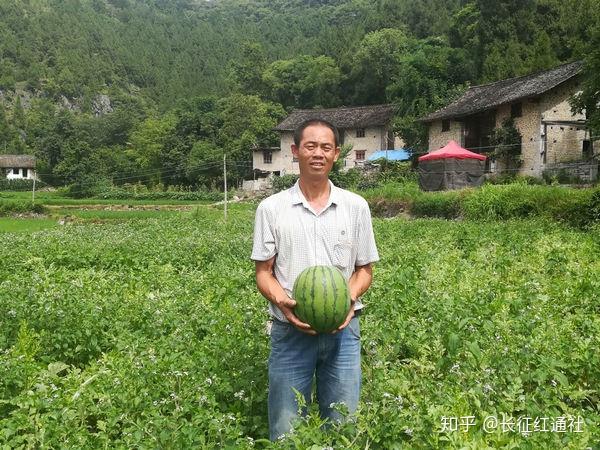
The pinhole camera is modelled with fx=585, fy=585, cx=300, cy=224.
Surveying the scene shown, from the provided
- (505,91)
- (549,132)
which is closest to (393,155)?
(505,91)

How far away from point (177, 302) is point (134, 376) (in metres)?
2.91

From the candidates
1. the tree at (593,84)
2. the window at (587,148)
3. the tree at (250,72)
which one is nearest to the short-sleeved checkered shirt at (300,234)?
the tree at (593,84)

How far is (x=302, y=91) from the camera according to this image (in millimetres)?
72938

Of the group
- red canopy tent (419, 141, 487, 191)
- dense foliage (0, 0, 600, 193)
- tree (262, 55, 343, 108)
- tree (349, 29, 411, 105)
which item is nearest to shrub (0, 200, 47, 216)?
dense foliage (0, 0, 600, 193)

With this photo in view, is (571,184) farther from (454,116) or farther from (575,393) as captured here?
(575,393)

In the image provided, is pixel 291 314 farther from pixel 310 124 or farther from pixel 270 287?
pixel 310 124

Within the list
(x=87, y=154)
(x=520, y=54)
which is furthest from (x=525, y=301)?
(x=87, y=154)

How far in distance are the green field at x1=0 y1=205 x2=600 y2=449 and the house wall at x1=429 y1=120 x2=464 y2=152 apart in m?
33.7

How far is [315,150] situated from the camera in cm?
385

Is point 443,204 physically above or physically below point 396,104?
below

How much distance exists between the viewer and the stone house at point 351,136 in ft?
192

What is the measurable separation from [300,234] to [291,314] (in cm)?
52

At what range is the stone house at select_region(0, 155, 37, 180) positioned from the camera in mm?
85062

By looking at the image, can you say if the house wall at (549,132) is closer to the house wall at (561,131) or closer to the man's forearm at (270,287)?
the house wall at (561,131)
